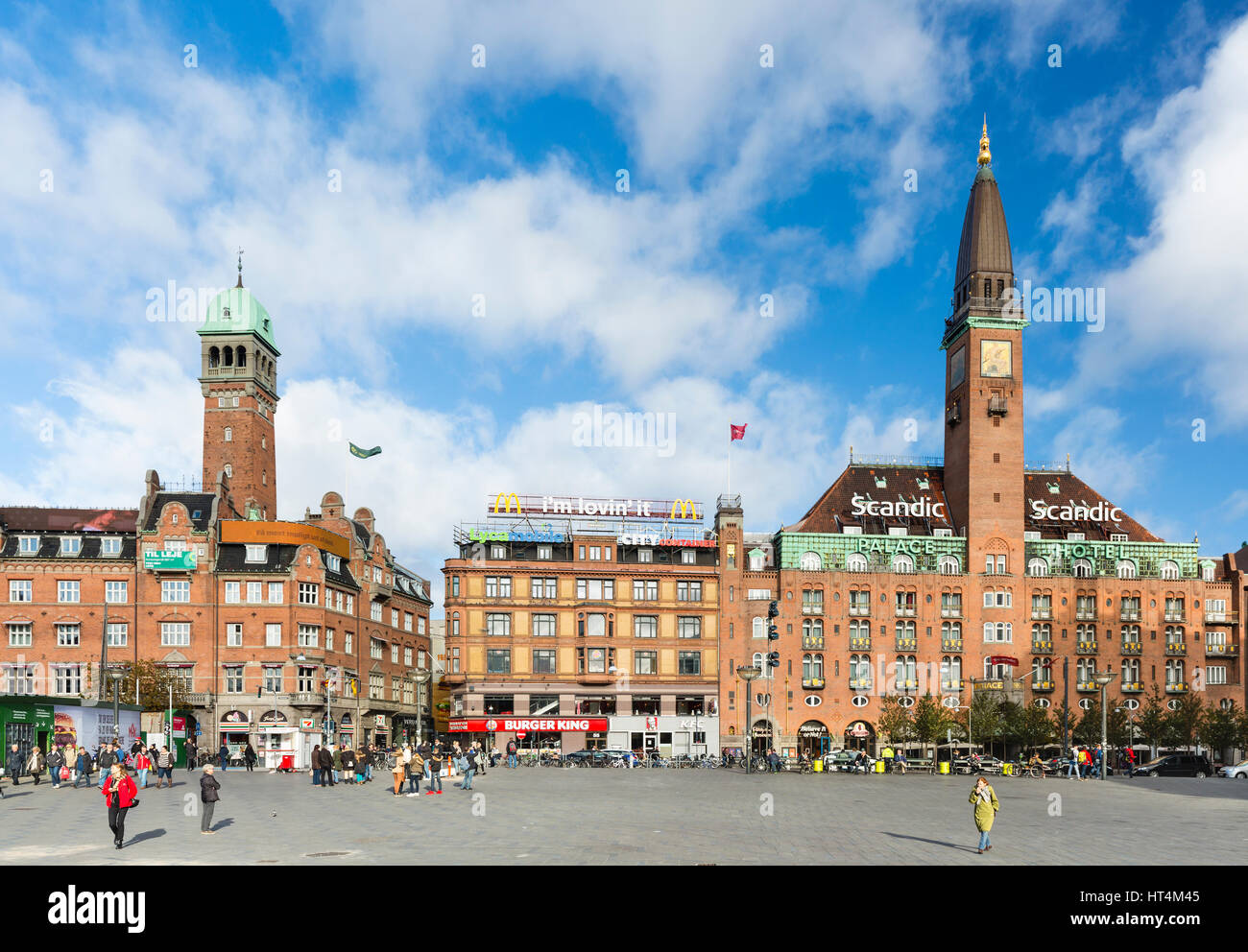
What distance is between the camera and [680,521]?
105125 mm

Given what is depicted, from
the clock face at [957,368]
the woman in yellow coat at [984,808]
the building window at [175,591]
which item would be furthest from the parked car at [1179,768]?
the building window at [175,591]

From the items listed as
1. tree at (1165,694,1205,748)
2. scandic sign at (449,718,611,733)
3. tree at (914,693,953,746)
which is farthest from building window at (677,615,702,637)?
tree at (1165,694,1205,748)

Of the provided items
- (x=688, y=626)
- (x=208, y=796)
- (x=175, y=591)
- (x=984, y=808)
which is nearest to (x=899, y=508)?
(x=688, y=626)

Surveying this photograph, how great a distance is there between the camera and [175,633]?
8531 cm

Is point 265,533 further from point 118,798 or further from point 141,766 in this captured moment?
point 118,798

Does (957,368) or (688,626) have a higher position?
(957,368)

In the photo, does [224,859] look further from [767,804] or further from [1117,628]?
[1117,628]

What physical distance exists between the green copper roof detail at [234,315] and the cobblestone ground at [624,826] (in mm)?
66701

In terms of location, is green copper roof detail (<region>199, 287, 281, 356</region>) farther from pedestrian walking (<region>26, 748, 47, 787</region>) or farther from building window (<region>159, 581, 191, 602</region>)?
pedestrian walking (<region>26, 748, 47, 787</region>)

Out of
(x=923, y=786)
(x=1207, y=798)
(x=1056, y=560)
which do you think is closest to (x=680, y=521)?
(x=1056, y=560)

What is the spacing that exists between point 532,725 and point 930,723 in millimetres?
32488

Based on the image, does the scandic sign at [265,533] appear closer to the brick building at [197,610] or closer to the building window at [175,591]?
the brick building at [197,610]

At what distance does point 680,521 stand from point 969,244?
3665 cm

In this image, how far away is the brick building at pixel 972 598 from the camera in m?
102
